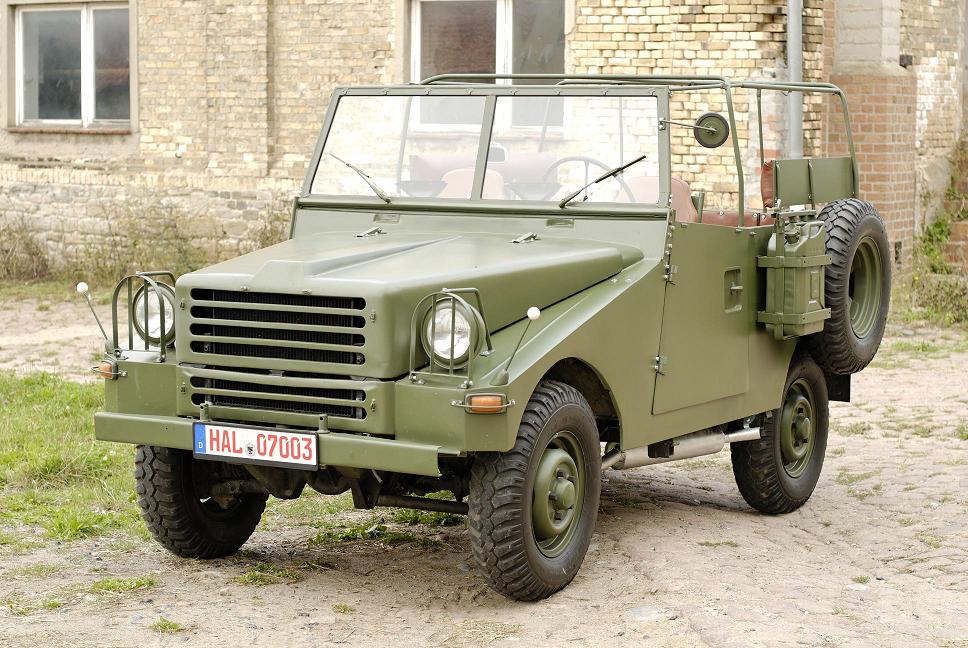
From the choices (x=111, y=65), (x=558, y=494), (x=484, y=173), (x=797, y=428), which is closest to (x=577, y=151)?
(x=484, y=173)

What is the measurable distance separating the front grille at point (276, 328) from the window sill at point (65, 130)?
35.2ft

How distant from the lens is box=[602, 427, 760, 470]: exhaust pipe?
6.13 meters

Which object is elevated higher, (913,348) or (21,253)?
(21,253)

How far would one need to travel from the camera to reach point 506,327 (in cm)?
545

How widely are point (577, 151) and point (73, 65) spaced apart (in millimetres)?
11099

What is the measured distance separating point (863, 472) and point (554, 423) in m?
3.44

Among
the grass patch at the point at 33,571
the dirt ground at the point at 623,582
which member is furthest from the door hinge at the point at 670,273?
the grass patch at the point at 33,571

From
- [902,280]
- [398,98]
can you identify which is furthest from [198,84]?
[398,98]

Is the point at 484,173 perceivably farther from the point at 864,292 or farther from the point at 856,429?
the point at 856,429

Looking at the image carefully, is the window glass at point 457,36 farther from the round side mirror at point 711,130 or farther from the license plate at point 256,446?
the license plate at point 256,446

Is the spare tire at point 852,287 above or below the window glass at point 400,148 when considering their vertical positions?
below

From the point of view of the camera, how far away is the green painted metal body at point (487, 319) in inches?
200

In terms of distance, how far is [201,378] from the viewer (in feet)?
17.9

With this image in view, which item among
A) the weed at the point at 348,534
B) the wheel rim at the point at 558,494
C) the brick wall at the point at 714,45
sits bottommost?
the weed at the point at 348,534
